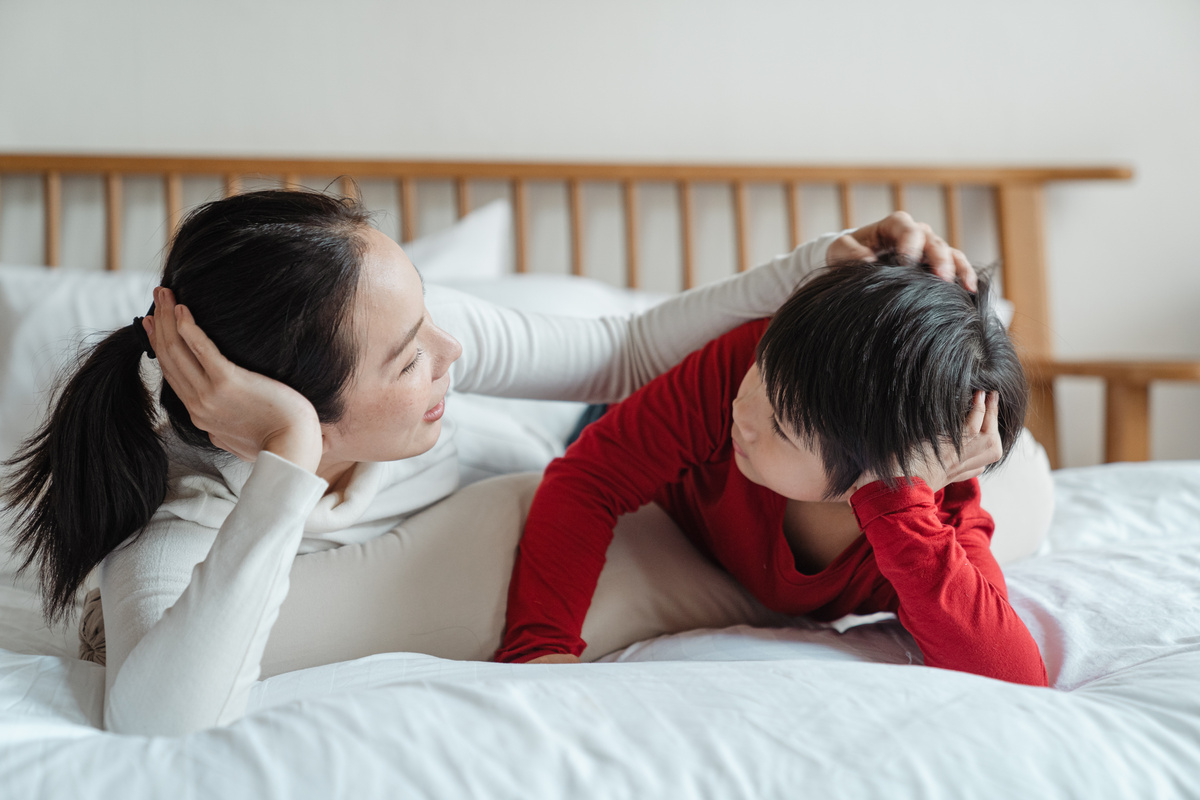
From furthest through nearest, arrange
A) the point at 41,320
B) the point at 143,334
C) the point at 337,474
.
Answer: the point at 41,320 < the point at 337,474 < the point at 143,334

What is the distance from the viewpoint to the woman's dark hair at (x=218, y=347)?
59cm

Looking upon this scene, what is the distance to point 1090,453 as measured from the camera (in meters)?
1.92

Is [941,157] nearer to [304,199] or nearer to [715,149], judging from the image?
[715,149]

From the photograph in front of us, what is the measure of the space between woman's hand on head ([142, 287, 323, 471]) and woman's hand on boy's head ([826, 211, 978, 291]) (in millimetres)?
504

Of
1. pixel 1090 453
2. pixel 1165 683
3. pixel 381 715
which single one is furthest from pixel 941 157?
pixel 381 715

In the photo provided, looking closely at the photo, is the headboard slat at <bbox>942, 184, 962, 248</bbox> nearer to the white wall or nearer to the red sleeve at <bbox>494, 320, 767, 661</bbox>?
the white wall

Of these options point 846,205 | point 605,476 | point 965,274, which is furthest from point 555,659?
point 846,205

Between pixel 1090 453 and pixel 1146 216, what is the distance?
1.82ft

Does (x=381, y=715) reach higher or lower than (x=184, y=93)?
lower

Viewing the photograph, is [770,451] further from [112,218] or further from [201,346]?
[112,218]

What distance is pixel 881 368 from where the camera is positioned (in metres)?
0.61

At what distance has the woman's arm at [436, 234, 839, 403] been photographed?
849 millimetres

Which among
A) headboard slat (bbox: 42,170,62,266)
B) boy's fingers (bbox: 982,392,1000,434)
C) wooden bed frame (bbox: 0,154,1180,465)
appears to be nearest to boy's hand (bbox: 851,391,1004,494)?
boy's fingers (bbox: 982,392,1000,434)

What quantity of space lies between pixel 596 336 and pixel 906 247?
0.35m
